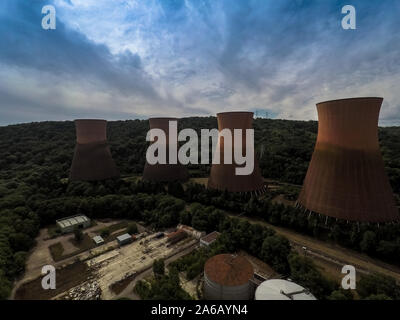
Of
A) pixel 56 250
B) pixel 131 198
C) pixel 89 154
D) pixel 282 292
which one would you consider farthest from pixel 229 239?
pixel 89 154

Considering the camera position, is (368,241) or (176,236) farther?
(176,236)

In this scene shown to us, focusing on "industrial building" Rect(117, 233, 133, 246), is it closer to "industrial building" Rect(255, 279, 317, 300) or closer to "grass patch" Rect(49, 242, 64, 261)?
"grass patch" Rect(49, 242, 64, 261)

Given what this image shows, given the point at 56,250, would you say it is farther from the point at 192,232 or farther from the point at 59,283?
the point at 192,232

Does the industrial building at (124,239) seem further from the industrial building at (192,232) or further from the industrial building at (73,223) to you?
the industrial building at (73,223)

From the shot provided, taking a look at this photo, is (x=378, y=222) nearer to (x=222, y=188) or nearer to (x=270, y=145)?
(x=222, y=188)

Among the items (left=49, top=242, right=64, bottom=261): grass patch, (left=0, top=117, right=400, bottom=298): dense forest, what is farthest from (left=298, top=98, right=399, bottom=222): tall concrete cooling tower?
(left=49, top=242, right=64, bottom=261): grass patch
